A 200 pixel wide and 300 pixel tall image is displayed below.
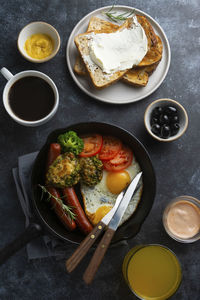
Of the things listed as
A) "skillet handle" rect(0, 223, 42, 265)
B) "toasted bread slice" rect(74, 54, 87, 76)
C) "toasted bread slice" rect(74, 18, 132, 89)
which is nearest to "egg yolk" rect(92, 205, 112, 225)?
"skillet handle" rect(0, 223, 42, 265)

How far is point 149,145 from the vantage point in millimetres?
3430

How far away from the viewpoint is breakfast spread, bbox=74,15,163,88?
10.8 feet

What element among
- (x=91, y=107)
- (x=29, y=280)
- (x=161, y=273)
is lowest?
(x=161, y=273)

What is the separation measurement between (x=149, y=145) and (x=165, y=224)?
764mm

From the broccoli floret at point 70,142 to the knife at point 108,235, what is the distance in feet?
1.82

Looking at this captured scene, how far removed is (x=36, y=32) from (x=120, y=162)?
147 cm

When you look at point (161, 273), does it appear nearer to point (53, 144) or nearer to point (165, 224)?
point (165, 224)

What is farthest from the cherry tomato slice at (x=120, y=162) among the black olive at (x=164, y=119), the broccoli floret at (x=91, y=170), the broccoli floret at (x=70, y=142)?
the black olive at (x=164, y=119)

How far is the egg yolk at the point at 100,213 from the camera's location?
3.06m

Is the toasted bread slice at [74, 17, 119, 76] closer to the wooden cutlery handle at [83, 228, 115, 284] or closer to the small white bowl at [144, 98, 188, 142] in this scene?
the small white bowl at [144, 98, 188, 142]

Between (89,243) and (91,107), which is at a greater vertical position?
(91,107)

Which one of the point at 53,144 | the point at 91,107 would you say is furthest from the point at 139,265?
the point at 91,107

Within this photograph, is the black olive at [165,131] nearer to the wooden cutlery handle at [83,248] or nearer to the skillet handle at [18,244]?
the wooden cutlery handle at [83,248]

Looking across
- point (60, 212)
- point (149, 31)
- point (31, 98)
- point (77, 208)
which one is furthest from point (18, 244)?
point (149, 31)
